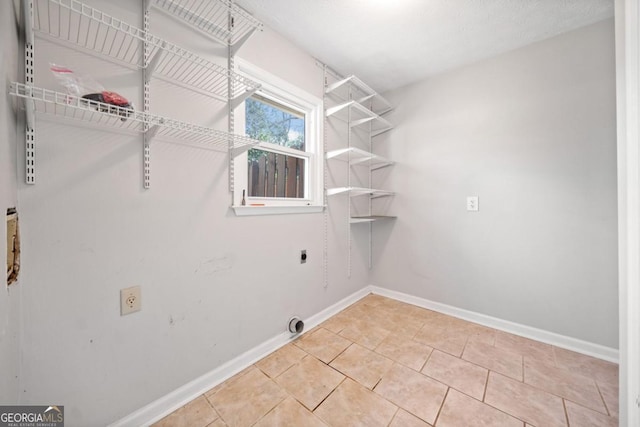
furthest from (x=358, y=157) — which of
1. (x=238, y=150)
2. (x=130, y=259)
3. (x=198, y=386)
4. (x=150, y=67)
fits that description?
(x=198, y=386)

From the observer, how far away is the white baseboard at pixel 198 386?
1.12 meters

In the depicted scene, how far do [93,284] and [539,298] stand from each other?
2.94m

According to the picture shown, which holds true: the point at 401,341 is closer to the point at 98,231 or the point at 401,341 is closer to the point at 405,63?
the point at 98,231

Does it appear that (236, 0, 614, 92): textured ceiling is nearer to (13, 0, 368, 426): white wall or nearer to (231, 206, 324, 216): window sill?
(13, 0, 368, 426): white wall

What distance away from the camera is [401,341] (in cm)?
182

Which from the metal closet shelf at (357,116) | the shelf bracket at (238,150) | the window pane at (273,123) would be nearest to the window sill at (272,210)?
the shelf bracket at (238,150)

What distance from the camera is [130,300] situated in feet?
3.58

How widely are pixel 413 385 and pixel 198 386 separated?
1261mm

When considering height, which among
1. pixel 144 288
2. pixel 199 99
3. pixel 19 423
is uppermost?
pixel 199 99

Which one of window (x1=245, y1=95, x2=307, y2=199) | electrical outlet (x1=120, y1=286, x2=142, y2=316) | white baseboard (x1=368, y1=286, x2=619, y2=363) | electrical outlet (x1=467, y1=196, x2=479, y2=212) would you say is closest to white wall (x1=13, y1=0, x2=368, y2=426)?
electrical outlet (x1=120, y1=286, x2=142, y2=316)

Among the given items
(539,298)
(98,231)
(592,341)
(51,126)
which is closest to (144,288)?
(98,231)

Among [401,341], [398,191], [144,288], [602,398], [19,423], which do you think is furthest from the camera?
[398,191]

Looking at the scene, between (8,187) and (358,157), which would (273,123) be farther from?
(8,187)

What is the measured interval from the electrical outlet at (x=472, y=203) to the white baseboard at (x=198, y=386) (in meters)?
1.80
